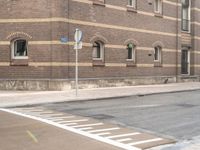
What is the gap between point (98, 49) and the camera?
27.8 m

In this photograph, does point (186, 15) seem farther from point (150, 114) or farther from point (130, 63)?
point (150, 114)

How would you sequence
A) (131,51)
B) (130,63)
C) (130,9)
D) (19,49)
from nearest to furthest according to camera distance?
(19,49)
(130,9)
(130,63)
(131,51)

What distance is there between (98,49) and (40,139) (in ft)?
59.2

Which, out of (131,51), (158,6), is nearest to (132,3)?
(131,51)

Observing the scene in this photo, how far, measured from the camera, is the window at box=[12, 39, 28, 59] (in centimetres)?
2541

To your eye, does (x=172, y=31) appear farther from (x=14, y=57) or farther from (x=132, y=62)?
(x=14, y=57)

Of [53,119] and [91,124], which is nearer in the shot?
[91,124]

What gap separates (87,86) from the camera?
26438mm

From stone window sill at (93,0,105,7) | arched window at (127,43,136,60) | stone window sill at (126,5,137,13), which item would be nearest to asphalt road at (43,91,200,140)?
stone window sill at (93,0,105,7)

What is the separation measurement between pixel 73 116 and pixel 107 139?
4.18 meters

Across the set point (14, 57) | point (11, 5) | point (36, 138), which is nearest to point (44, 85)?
point (14, 57)

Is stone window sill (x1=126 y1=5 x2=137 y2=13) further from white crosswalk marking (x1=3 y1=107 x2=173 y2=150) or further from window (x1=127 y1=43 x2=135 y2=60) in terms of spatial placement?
white crosswalk marking (x1=3 y1=107 x2=173 y2=150)

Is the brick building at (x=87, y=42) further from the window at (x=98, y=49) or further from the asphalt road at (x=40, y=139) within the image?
the asphalt road at (x=40, y=139)

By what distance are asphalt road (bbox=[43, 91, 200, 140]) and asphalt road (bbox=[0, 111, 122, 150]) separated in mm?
2413
